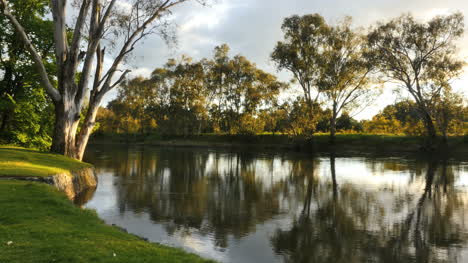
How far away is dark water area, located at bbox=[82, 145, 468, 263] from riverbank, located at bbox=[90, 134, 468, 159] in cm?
2966

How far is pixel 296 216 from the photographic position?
1230 centimetres

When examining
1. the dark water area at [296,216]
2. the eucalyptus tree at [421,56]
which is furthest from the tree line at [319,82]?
the dark water area at [296,216]

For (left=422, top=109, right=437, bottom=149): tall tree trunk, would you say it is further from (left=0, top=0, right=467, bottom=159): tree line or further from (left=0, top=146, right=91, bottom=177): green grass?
(left=0, top=146, right=91, bottom=177): green grass

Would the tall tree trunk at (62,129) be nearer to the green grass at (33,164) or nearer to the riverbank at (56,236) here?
the green grass at (33,164)

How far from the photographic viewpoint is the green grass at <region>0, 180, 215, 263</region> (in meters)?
5.70

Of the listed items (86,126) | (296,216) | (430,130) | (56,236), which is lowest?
(296,216)

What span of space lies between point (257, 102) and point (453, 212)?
200ft

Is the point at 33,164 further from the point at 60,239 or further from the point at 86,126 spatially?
the point at 60,239

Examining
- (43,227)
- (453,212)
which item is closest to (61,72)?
(43,227)

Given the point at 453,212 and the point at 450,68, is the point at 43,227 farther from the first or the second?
the point at 450,68

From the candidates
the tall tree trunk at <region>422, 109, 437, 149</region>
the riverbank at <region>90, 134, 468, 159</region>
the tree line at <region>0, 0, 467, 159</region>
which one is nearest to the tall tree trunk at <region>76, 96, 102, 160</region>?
the tree line at <region>0, 0, 467, 159</region>

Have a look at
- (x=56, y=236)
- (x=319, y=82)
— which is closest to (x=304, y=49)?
(x=319, y=82)

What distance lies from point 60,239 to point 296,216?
7888 mm

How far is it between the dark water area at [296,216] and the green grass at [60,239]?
74.0 inches
